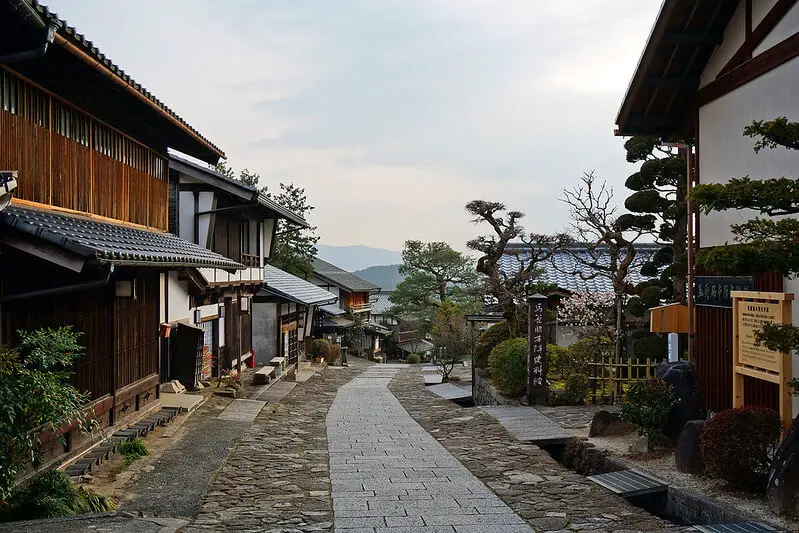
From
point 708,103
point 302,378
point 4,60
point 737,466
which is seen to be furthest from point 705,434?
point 302,378

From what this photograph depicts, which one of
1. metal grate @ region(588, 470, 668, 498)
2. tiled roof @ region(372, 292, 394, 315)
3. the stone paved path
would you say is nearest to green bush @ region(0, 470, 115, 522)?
the stone paved path

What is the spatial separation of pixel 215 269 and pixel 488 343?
30.7 ft

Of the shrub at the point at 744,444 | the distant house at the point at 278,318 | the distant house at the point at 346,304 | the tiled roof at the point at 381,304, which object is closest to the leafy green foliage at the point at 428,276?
the distant house at the point at 346,304

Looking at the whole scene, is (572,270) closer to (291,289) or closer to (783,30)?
(291,289)

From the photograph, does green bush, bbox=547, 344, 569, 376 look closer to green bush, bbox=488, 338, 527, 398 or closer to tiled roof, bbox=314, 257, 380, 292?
green bush, bbox=488, 338, 527, 398

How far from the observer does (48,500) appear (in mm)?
7922

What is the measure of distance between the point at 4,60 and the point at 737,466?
32.7 feet

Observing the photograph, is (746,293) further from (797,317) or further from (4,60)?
(4,60)

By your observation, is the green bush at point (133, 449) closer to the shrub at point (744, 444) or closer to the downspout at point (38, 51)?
the downspout at point (38, 51)

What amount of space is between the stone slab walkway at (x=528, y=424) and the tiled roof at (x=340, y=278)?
137 feet

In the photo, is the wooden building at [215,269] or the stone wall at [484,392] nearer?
the wooden building at [215,269]

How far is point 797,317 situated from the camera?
9828 mm

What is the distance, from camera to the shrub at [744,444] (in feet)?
29.5

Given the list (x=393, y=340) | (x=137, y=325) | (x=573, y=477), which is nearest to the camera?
(x=573, y=477)
